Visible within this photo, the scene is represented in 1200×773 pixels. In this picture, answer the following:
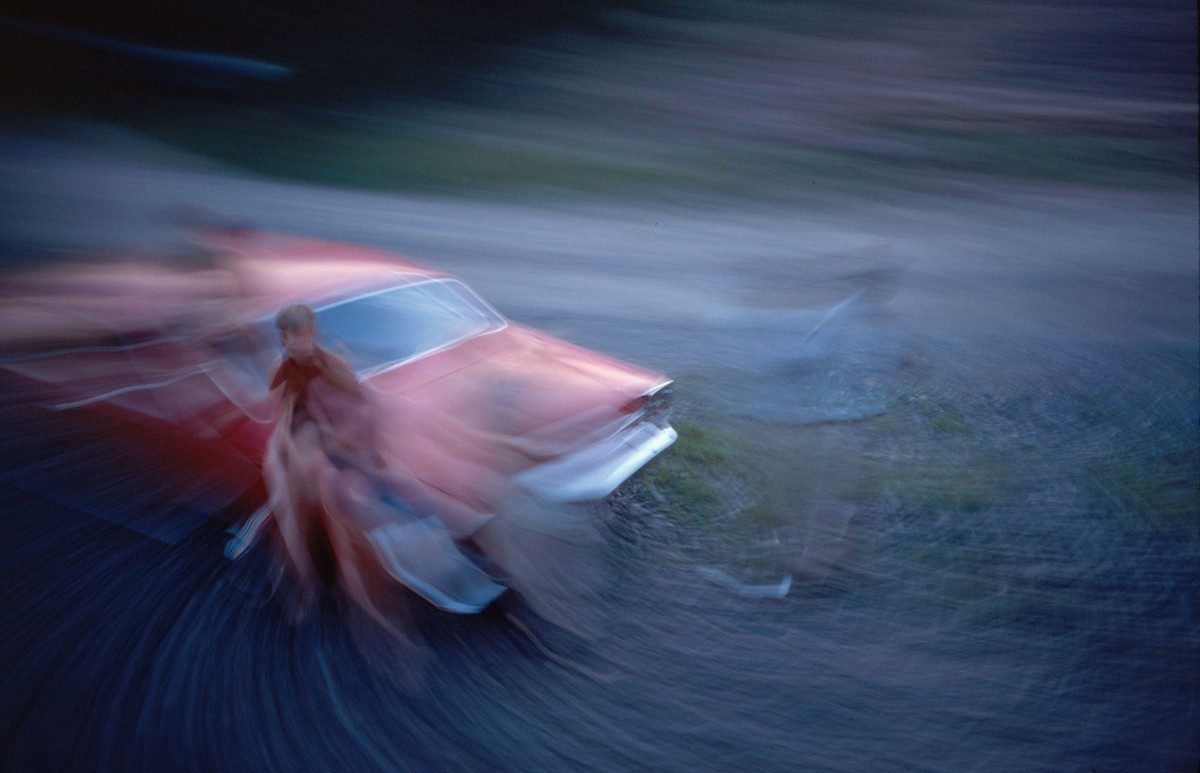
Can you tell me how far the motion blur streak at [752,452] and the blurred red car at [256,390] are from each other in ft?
0.27

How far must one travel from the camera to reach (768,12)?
56.1 ft

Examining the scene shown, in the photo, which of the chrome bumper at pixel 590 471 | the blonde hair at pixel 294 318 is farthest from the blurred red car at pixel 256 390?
the blonde hair at pixel 294 318

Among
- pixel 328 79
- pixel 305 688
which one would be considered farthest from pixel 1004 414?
pixel 328 79

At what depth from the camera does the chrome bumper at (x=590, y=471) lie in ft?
11.9

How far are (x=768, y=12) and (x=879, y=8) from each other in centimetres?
221

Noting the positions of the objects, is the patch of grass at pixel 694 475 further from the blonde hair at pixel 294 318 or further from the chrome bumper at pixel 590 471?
the blonde hair at pixel 294 318

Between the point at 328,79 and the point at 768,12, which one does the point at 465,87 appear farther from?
the point at 768,12

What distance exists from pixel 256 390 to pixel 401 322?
79 cm

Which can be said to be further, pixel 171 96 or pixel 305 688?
pixel 171 96

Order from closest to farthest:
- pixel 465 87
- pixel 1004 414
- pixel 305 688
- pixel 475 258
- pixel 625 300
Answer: pixel 305 688
pixel 1004 414
pixel 625 300
pixel 475 258
pixel 465 87

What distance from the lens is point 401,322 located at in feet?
13.7

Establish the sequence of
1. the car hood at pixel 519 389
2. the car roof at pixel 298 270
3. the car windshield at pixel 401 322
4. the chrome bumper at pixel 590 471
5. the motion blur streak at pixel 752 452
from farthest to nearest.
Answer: the car roof at pixel 298 270, the car windshield at pixel 401 322, the car hood at pixel 519 389, the chrome bumper at pixel 590 471, the motion blur streak at pixel 752 452

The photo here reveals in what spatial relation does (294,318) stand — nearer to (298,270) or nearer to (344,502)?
(344,502)

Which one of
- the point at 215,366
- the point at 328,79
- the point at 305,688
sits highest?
the point at 328,79
